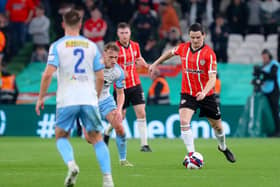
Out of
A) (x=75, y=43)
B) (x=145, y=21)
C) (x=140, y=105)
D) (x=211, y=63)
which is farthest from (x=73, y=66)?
(x=145, y=21)

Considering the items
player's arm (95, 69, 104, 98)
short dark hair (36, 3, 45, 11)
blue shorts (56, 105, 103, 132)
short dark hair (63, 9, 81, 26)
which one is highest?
short dark hair (36, 3, 45, 11)

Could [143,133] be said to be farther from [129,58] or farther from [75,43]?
[75,43]

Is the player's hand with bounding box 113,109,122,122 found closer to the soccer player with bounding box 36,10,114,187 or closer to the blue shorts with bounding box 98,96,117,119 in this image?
the blue shorts with bounding box 98,96,117,119

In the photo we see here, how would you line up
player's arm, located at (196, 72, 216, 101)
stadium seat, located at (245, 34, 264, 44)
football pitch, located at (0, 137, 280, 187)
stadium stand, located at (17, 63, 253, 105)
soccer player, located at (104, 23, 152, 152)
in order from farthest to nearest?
1. stadium seat, located at (245, 34, 264, 44)
2. stadium stand, located at (17, 63, 253, 105)
3. soccer player, located at (104, 23, 152, 152)
4. player's arm, located at (196, 72, 216, 101)
5. football pitch, located at (0, 137, 280, 187)

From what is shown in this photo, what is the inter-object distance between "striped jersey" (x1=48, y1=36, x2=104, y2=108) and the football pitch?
1.33m

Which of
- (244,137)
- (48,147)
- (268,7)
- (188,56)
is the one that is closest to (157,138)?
(244,137)

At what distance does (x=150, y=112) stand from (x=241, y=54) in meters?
6.05

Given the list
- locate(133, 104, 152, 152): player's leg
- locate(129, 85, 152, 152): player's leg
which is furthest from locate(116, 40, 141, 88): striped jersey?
locate(133, 104, 152, 152): player's leg

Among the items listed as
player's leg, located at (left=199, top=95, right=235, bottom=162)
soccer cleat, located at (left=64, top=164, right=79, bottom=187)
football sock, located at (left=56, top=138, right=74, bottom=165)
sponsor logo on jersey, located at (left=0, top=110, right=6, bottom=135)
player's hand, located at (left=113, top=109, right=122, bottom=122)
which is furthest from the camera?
sponsor logo on jersey, located at (left=0, top=110, right=6, bottom=135)

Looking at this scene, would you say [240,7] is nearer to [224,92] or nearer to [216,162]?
[224,92]

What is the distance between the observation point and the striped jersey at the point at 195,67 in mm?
14049

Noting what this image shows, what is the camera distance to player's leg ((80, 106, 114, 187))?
10078 mm

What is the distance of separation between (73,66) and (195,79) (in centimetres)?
448

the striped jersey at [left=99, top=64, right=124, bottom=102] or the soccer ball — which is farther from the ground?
the striped jersey at [left=99, top=64, right=124, bottom=102]
